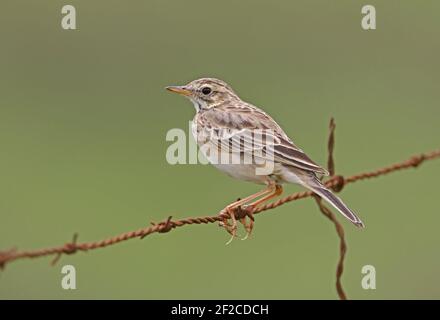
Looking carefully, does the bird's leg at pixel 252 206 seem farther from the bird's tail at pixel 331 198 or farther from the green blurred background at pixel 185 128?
the green blurred background at pixel 185 128

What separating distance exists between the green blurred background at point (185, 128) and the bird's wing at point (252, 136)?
4075 millimetres

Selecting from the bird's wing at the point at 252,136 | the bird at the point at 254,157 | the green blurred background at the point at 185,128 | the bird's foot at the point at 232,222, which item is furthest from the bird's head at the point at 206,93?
the green blurred background at the point at 185,128

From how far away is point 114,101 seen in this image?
57.8ft

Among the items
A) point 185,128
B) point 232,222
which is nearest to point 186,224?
point 232,222

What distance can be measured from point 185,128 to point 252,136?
8.06 m

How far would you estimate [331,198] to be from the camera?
7.42 metres

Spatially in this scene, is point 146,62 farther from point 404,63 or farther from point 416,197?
point 416,197

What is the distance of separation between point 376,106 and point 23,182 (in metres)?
6.28

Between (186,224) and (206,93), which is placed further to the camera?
(206,93)

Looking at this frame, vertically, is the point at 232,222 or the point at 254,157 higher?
the point at 254,157

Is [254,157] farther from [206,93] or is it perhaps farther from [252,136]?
[206,93]

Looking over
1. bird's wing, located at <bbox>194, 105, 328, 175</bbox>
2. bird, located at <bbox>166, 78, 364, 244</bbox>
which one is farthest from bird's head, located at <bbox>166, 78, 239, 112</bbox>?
bird, located at <bbox>166, 78, 364, 244</bbox>

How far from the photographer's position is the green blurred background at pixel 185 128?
1312cm

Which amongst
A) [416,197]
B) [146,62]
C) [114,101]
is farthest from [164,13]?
[416,197]
